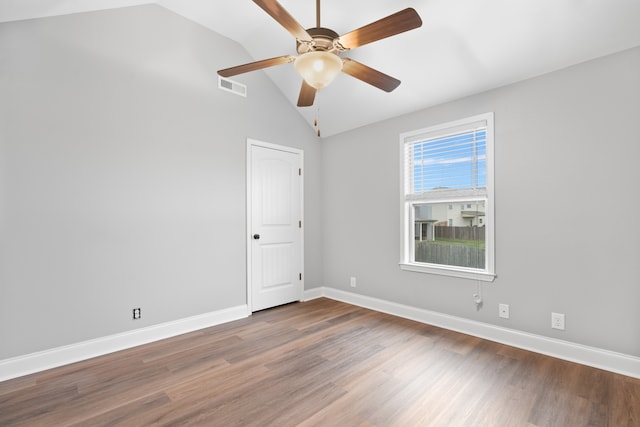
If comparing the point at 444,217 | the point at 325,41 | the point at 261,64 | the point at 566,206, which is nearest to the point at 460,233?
the point at 444,217

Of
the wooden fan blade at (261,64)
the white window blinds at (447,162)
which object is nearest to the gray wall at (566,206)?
the white window blinds at (447,162)

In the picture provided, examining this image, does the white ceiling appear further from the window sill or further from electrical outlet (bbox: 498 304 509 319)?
electrical outlet (bbox: 498 304 509 319)

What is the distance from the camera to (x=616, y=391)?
1994 millimetres

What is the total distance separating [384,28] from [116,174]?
2.57 meters

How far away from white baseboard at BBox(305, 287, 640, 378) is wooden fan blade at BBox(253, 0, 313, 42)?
2.96 metres

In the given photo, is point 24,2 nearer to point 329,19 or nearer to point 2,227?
point 2,227

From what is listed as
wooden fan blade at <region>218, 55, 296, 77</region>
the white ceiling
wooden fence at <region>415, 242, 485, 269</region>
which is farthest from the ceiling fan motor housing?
wooden fence at <region>415, 242, 485, 269</region>

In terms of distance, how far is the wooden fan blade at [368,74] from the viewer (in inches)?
86.0

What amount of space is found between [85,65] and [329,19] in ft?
7.20

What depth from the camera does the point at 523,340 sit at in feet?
8.71

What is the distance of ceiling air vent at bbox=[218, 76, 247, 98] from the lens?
3.45 meters

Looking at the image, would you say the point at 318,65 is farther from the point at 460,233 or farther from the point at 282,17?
the point at 460,233

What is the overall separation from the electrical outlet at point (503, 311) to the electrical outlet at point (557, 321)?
335 mm

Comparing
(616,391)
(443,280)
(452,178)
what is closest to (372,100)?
(452,178)
